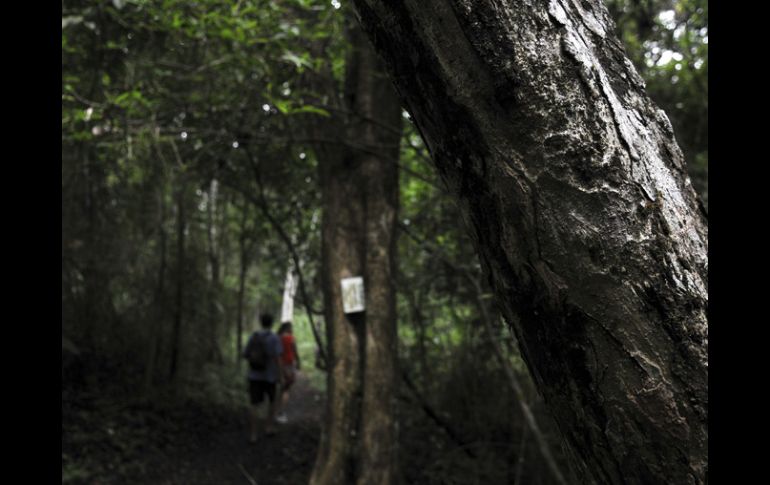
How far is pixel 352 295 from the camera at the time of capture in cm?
518

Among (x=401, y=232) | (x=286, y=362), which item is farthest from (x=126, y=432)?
(x=401, y=232)

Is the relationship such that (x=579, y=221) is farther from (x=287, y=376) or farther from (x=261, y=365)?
(x=287, y=376)

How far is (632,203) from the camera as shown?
77 cm

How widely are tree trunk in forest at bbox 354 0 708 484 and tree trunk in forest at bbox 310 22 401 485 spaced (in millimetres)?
4238

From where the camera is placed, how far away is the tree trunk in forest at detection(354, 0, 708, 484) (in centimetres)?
75

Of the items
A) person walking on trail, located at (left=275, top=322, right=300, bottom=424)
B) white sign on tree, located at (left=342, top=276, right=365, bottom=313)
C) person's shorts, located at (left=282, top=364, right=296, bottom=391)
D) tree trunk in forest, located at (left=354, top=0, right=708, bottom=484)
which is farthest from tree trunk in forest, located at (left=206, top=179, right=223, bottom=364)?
tree trunk in forest, located at (left=354, top=0, right=708, bottom=484)

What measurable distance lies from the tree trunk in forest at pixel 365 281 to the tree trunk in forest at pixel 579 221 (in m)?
4.24

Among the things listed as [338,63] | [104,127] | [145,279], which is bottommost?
[145,279]

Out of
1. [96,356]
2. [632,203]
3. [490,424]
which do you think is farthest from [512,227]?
[96,356]

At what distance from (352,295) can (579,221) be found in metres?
4.48

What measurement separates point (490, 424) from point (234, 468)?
10.4ft
